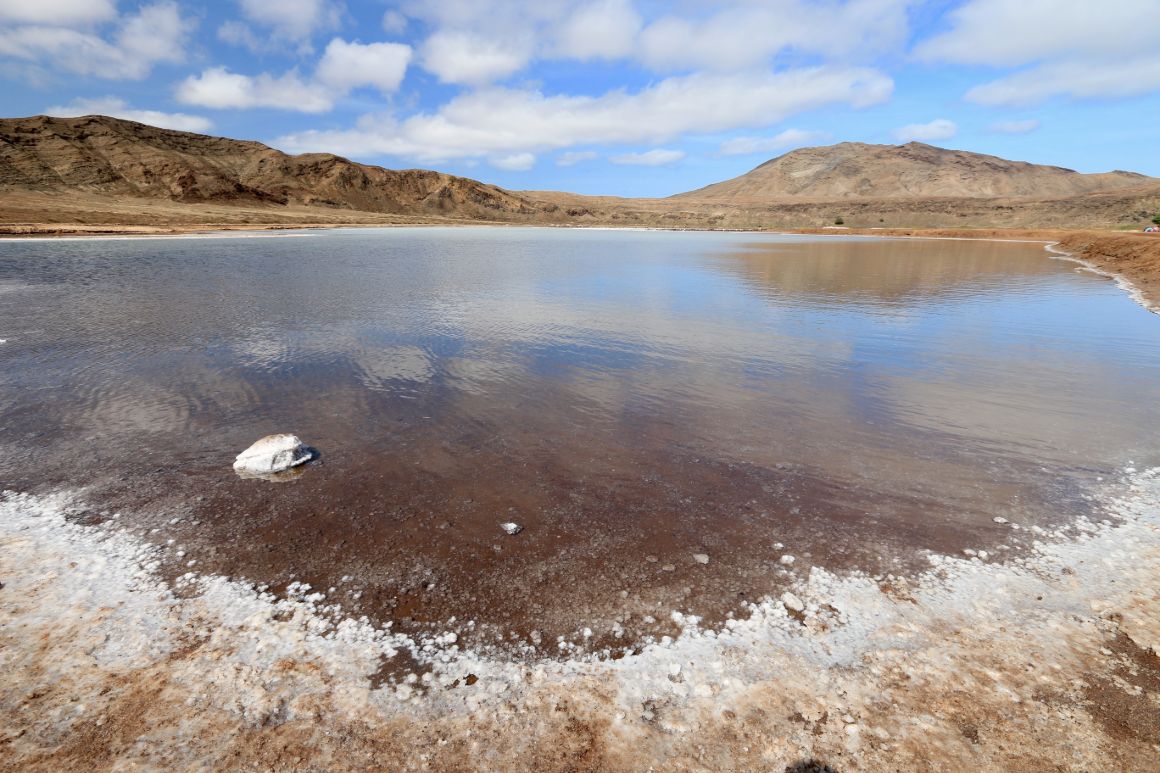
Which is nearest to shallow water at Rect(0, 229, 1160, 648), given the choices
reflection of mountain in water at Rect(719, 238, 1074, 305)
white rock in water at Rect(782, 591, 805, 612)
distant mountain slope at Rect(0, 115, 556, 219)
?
white rock in water at Rect(782, 591, 805, 612)

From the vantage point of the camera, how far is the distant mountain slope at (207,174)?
299 ft

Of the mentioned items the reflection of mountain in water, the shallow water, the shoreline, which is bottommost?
the shallow water

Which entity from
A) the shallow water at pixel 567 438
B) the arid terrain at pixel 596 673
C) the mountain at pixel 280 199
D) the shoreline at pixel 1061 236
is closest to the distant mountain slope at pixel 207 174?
the mountain at pixel 280 199

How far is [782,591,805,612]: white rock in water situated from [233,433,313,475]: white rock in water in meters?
5.42

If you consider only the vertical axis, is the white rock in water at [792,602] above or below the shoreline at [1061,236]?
below

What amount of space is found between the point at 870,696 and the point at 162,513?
619 centimetres

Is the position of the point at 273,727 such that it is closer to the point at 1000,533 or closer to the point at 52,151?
the point at 1000,533

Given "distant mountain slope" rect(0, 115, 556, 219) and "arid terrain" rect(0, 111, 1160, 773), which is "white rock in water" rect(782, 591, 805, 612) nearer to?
"arid terrain" rect(0, 111, 1160, 773)

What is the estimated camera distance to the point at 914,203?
435 feet

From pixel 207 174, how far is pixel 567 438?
129 m

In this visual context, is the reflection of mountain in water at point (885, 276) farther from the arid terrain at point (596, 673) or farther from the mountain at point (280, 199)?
the mountain at point (280, 199)

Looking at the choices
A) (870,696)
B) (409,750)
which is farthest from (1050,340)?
(409,750)

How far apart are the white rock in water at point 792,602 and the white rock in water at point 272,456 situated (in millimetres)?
5419

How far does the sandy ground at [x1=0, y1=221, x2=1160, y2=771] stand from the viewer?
2990 millimetres
